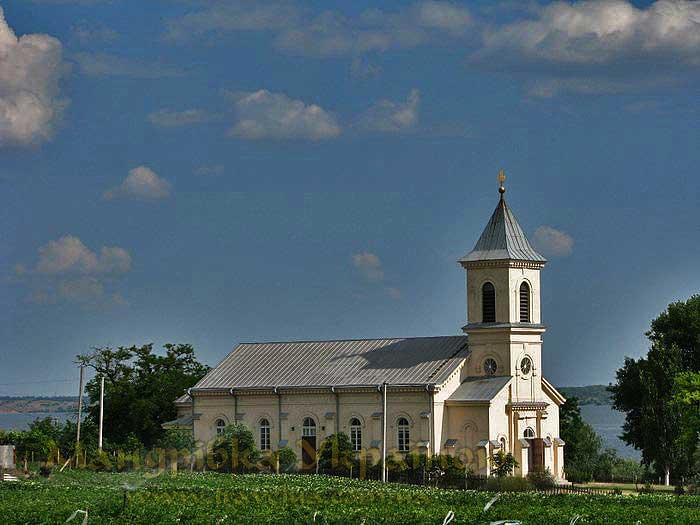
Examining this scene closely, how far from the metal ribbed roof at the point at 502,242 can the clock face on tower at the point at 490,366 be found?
4.94 m

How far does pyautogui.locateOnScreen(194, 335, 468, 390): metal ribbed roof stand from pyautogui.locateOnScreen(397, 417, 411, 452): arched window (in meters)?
1.92

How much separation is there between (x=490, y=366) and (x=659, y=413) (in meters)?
10.6

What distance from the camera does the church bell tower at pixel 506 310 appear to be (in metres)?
68.2

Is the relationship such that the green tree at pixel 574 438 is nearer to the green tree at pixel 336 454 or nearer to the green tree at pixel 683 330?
the green tree at pixel 683 330

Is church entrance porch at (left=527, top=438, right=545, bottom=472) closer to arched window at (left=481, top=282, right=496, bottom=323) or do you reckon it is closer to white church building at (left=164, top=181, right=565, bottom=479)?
white church building at (left=164, top=181, right=565, bottom=479)

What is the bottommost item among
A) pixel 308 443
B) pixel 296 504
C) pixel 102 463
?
pixel 296 504

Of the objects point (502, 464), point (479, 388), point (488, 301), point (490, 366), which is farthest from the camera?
point (488, 301)

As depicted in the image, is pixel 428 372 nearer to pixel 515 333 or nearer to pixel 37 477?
pixel 515 333

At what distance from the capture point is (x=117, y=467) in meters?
71.1

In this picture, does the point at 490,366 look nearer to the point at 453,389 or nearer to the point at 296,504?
the point at 453,389

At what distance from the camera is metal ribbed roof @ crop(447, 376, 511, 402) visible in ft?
218

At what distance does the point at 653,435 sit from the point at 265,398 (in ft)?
66.1

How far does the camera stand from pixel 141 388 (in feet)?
268

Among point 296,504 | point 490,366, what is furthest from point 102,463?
point 296,504
